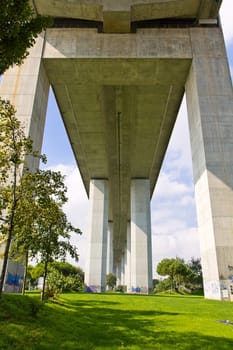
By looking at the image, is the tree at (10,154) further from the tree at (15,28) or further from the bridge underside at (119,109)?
the bridge underside at (119,109)

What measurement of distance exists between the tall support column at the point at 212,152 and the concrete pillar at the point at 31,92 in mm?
12286

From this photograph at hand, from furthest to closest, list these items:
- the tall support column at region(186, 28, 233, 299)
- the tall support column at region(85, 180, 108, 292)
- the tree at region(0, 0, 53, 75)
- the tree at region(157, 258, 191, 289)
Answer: the tree at region(157, 258, 191, 289), the tall support column at region(85, 180, 108, 292), the tall support column at region(186, 28, 233, 299), the tree at region(0, 0, 53, 75)

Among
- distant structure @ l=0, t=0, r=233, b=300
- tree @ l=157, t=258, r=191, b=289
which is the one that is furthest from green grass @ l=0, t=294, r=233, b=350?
tree @ l=157, t=258, r=191, b=289

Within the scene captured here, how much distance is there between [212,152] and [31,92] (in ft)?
46.5

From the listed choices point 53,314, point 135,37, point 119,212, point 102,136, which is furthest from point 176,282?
point 53,314

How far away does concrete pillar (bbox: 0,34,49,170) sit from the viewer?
21219 millimetres

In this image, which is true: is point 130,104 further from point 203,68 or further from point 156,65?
point 203,68

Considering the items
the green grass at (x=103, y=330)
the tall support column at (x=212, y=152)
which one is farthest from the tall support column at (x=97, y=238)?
the green grass at (x=103, y=330)

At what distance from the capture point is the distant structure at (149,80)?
1983 cm

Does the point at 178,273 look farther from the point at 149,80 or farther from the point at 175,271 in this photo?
the point at 149,80

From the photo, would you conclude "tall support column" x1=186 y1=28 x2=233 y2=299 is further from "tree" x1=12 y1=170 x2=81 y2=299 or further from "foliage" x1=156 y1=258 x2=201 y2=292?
"foliage" x1=156 y1=258 x2=201 y2=292

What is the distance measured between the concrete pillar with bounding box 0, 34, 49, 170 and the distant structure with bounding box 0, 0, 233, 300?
0.25ft

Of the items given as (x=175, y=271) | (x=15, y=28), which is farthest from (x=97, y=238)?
(x=15, y=28)

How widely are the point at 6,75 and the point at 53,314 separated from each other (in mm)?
18744
